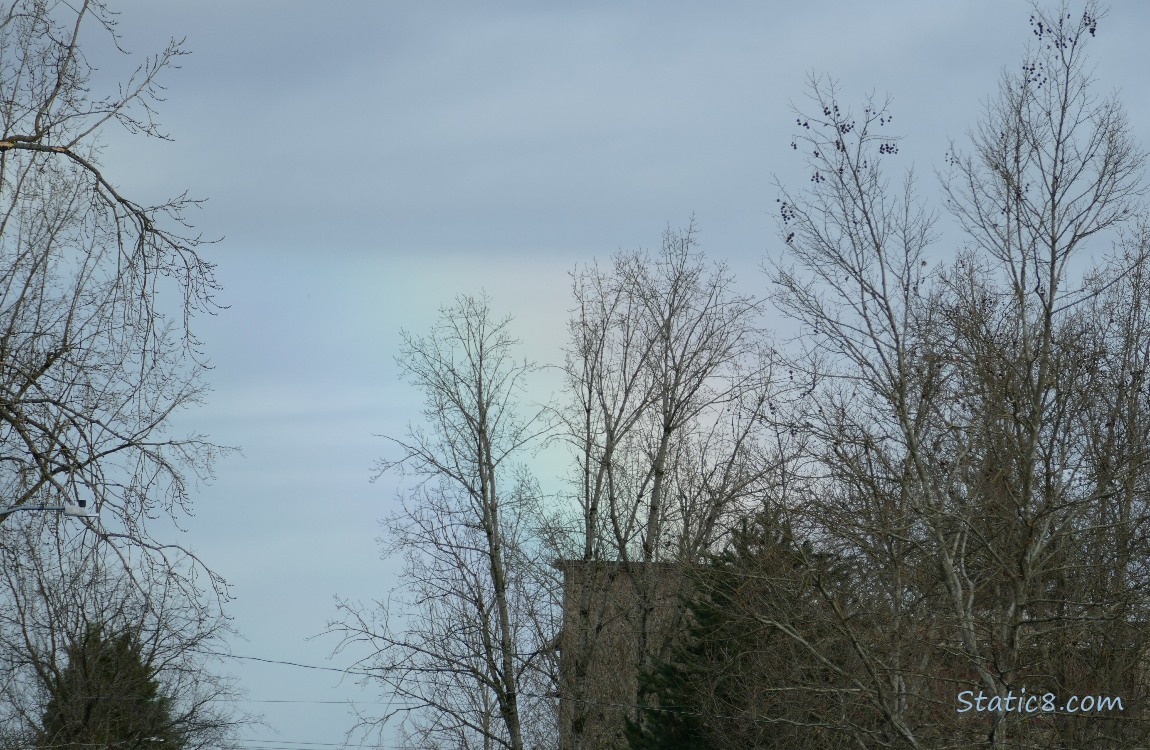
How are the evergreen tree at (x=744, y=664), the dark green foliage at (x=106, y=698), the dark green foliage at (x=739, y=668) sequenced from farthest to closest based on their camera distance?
the dark green foliage at (x=106, y=698), the dark green foliage at (x=739, y=668), the evergreen tree at (x=744, y=664)

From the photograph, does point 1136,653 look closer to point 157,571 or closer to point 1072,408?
point 1072,408

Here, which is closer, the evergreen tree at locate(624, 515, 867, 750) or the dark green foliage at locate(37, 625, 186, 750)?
the evergreen tree at locate(624, 515, 867, 750)

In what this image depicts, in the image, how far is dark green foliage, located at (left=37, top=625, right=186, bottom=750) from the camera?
2641cm

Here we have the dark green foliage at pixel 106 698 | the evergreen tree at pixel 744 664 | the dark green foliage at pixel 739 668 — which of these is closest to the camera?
the evergreen tree at pixel 744 664

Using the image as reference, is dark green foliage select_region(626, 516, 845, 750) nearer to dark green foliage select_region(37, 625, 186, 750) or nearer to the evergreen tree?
the evergreen tree

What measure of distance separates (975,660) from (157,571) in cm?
919

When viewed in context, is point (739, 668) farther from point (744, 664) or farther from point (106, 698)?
point (106, 698)

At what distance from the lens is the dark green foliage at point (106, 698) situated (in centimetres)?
2641

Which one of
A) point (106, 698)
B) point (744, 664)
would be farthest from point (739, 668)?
point (106, 698)

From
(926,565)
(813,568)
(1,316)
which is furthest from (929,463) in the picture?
(1,316)

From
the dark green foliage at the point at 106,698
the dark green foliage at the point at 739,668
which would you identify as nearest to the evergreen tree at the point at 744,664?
the dark green foliage at the point at 739,668

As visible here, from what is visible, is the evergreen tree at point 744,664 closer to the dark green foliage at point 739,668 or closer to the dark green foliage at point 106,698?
the dark green foliage at point 739,668

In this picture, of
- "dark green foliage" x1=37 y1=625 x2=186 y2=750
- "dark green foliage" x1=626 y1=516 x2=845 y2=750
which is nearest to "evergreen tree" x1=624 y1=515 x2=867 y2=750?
"dark green foliage" x1=626 y1=516 x2=845 y2=750

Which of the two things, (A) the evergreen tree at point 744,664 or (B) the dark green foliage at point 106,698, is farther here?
(B) the dark green foliage at point 106,698
